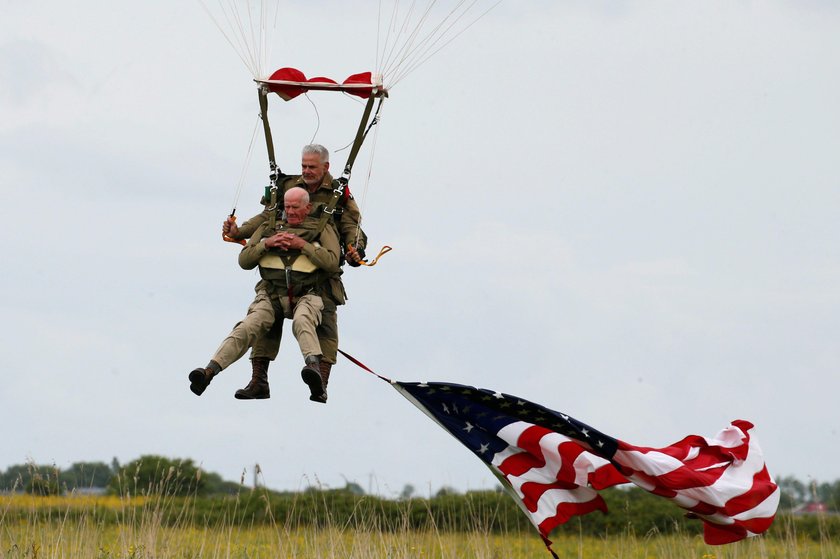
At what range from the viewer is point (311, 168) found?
10.4 m

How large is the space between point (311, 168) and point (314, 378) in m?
1.93

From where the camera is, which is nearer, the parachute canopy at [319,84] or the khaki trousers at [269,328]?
the khaki trousers at [269,328]

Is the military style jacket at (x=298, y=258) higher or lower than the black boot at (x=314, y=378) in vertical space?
higher

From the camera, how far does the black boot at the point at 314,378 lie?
9781mm

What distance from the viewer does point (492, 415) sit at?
35.9ft

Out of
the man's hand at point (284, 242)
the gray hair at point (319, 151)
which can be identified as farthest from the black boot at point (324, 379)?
the gray hair at point (319, 151)

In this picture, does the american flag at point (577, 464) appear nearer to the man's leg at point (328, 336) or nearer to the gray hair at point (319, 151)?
the man's leg at point (328, 336)

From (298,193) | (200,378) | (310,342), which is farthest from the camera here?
(298,193)

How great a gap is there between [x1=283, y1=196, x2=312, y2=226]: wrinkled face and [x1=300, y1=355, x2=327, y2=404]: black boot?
124cm

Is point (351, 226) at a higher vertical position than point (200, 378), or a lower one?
higher

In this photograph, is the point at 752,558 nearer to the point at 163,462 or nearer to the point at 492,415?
the point at 492,415

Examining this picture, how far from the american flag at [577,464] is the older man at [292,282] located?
125 centimetres

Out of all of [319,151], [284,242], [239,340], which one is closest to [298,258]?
[284,242]

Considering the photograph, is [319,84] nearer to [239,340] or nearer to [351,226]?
[351,226]
